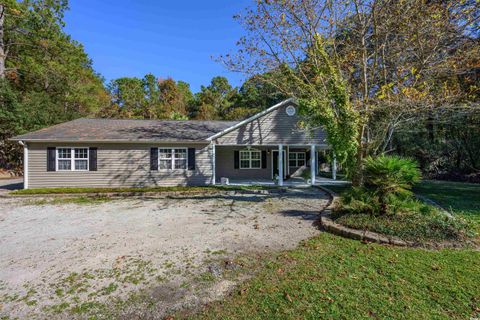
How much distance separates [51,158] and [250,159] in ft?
36.4

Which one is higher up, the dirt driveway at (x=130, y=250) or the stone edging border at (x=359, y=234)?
the stone edging border at (x=359, y=234)

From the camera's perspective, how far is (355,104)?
777 cm

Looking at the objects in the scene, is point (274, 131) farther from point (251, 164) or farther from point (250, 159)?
point (251, 164)

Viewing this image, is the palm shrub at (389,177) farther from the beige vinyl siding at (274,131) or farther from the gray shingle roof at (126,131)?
the gray shingle roof at (126,131)

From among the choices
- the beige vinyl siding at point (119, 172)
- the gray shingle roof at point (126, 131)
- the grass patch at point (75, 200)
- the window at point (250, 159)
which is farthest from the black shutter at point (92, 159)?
the window at point (250, 159)

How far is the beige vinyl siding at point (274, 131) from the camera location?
14.2 meters

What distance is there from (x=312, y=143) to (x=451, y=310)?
12.0 m

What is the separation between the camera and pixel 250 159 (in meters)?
16.9

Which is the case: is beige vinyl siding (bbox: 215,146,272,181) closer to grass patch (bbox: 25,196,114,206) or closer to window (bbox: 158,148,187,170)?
window (bbox: 158,148,187,170)

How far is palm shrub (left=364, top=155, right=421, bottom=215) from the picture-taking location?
575 centimetres

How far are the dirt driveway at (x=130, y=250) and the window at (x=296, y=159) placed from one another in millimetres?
8967

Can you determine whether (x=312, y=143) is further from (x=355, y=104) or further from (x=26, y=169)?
(x=26, y=169)

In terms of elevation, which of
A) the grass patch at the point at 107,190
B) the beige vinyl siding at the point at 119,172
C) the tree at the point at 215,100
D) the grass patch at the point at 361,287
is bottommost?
the grass patch at the point at 361,287

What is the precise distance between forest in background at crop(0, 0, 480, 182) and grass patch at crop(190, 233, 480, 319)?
14.8 feet
